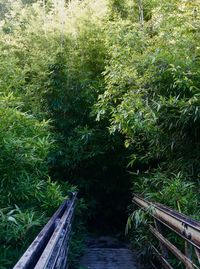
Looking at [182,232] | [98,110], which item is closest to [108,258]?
[98,110]

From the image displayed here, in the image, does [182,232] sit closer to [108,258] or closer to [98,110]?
[108,258]

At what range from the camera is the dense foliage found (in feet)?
10.1

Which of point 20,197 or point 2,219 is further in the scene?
point 20,197

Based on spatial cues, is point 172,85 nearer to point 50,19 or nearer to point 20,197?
point 20,197

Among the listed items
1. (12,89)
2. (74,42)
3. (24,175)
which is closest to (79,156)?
(12,89)

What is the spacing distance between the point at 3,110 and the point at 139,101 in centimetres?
145

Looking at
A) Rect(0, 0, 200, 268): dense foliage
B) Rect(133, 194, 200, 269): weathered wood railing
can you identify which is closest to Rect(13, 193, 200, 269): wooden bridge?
Rect(133, 194, 200, 269): weathered wood railing

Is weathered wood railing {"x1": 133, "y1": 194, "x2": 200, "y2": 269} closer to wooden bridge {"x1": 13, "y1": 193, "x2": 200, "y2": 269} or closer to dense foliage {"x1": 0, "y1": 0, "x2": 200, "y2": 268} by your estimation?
wooden bridge {"x1": 13, "y1": 193, "x2": 200, "y2": 269}

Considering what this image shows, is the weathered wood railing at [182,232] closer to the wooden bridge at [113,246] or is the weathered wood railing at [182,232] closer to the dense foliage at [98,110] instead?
the wooden bridge at [113,246]

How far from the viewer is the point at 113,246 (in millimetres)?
4773

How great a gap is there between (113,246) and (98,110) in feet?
6.41

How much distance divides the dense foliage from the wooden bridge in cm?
27

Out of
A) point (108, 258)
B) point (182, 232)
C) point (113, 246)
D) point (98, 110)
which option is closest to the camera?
point (182, 232)

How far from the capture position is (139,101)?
3664mm
